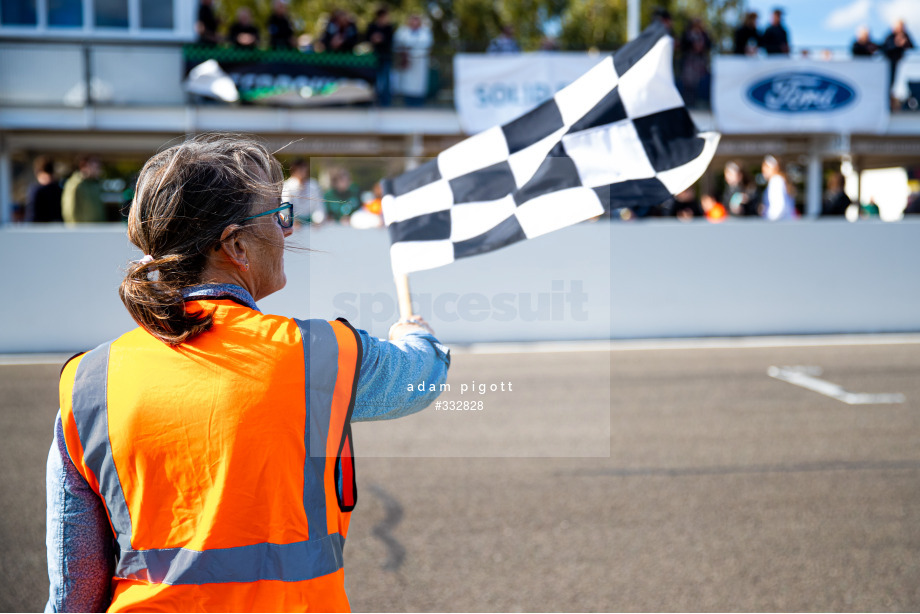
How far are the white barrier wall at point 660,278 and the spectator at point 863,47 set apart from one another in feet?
26.3

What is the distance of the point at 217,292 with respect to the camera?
137 cm

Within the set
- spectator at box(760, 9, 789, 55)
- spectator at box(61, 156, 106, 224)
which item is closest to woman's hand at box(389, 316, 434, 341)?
spectator at box(61, 156, 106, 224)

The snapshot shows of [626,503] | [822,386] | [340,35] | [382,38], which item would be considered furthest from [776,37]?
[626,503]

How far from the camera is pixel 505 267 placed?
33.1 feet

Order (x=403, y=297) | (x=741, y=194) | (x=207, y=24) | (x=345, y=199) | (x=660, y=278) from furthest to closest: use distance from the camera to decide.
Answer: (x=207, y=24) < (x=741, y=194) < (x=660, y=278) < (x=345, y=199) < (x=403, y=297)

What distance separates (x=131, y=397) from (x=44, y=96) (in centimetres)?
1707

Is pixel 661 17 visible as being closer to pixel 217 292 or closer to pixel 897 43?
pixel 217 292

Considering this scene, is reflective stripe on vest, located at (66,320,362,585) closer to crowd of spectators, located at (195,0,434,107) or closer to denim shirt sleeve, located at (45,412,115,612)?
denim shirt sleeve, located at (45,412,115,612)

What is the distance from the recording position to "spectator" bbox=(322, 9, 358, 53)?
15867mm

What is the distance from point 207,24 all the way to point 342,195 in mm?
7239

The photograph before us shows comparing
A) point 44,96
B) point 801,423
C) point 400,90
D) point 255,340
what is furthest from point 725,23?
point 255,340

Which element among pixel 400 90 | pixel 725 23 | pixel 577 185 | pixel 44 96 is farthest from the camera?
pixel 725 23

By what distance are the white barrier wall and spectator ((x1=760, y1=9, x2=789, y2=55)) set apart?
23.2 feet

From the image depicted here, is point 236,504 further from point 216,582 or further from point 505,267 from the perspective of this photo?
point 505,267
